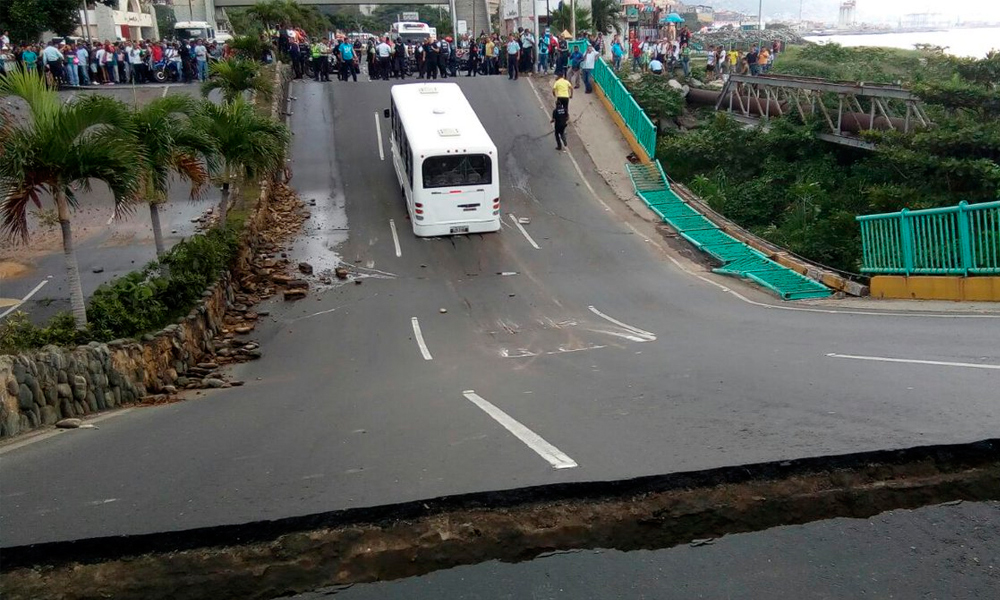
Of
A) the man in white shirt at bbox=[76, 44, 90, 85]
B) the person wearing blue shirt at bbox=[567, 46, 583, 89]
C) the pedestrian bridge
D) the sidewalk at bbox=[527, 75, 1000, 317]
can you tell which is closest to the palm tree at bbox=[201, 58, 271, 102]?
the sidewalk at bbox=[527, 75, 1000, 317]

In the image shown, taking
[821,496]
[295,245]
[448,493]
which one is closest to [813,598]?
[821,496]

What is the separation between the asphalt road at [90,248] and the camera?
14859 millimetres

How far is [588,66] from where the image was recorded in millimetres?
29609

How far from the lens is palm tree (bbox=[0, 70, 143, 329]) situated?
9.56 meters

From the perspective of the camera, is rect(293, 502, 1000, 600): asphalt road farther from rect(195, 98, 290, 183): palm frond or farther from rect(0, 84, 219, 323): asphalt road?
rect(195, 98, 290, 183): palm frond

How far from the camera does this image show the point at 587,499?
4.96 meters

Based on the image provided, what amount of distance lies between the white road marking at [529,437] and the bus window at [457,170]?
11320mm

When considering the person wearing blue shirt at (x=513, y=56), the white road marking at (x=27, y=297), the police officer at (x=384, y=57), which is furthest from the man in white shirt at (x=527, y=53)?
the white road marking at (x=27, y=297)

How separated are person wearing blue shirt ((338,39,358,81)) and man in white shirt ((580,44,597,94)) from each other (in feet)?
31.4

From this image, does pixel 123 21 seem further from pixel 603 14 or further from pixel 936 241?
pixel 936 241

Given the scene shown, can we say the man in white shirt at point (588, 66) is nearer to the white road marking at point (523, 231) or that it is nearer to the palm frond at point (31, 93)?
the white road marking at point (523, 231)

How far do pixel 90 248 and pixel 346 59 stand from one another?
1704 cm

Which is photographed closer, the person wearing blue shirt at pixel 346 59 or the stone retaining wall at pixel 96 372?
the stone retaining wall at pixel 96 372

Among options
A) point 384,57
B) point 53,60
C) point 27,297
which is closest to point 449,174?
point 27,297
